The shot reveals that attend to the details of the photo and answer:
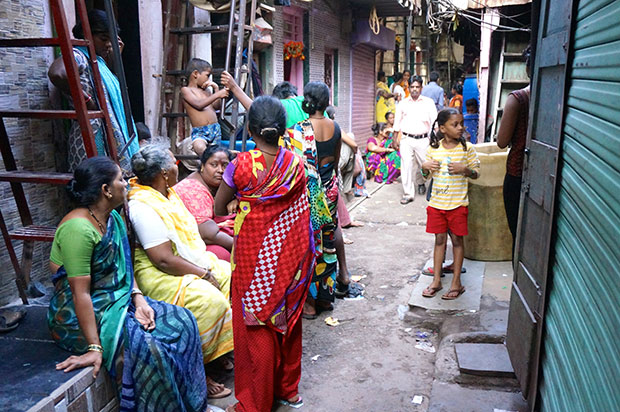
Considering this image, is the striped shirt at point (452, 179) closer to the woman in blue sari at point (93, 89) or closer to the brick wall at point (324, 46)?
the woman in blue sari at point (93, 89)

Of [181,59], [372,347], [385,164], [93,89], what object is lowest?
[372,347]

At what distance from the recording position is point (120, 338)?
2730 mm

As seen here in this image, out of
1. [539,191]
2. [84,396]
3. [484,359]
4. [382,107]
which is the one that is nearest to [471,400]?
[484,359]

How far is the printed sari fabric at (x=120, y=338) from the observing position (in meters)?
2.72

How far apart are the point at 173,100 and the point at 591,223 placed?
4976 mm

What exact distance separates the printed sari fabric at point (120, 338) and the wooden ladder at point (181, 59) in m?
2.84

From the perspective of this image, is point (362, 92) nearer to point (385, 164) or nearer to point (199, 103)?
point (385, 164)

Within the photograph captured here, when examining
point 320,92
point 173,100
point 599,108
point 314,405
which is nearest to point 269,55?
point 173,100

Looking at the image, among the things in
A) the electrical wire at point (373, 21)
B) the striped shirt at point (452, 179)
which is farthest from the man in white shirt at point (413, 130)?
the striped shirt at point (452, 179)

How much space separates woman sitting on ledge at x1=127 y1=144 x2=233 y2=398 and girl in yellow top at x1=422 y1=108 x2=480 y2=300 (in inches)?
81.3

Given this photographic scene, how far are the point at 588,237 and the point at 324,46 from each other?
391 inches

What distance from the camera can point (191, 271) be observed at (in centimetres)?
336

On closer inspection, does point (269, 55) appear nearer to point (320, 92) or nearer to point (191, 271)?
point (320, 92)

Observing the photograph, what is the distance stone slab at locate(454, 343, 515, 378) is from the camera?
3301mm
